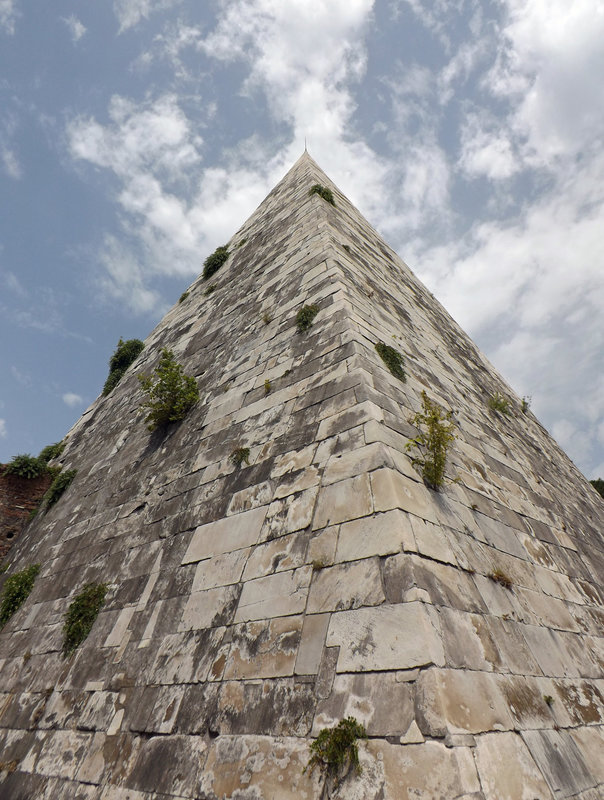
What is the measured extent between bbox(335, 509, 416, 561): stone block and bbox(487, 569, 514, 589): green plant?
3.90 ft

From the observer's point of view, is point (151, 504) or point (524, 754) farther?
point (151, 504)

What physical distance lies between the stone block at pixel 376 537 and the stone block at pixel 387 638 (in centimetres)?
40

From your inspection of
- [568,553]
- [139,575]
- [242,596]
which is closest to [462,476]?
[568,553]

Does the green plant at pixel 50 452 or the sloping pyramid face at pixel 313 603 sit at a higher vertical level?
the green plant at pixel 50 452

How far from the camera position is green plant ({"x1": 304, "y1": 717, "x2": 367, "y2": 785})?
2.41 meters

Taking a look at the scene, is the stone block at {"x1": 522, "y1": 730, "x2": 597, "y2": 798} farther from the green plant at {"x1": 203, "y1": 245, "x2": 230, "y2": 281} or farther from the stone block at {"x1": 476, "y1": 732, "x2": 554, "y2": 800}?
the green plant at {"x1": 203, "y1": 245, "x2": 230, "y2": 281}

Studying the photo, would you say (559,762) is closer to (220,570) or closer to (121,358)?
(220,570)

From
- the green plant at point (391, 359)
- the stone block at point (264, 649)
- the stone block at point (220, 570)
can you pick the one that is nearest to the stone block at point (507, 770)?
the stone block at point (264, 649)

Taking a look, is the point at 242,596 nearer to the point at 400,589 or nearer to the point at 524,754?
the point at 400,589

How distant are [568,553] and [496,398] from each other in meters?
4.38

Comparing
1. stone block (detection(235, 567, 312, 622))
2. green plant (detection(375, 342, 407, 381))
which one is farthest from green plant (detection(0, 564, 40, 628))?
green plant (detection(375, 342, 407, 381))

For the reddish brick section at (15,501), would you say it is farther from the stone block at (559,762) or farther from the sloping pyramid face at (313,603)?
the stone block at (559,762)

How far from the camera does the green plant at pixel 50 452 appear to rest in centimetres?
1115

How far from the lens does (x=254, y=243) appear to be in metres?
11.3
